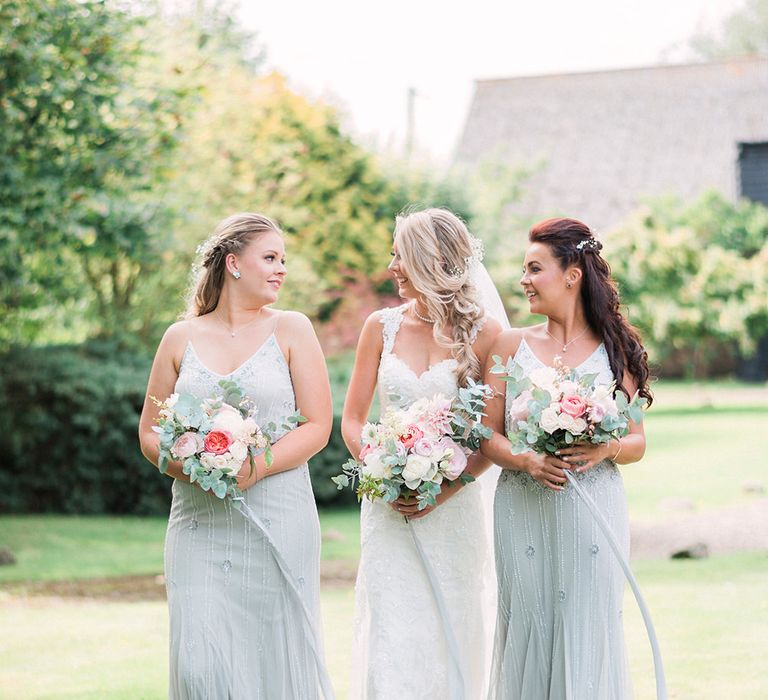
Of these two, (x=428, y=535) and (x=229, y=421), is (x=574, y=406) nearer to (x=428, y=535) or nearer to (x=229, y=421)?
(x=428, y=535)

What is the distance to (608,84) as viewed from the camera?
46.0 m

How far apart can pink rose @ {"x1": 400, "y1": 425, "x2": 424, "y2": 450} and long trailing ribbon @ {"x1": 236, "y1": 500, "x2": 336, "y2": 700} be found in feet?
2.38

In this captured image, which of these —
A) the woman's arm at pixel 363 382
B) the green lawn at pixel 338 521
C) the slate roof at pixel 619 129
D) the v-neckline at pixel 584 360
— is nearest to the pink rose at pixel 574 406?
the v-neckline at pixel 584 360

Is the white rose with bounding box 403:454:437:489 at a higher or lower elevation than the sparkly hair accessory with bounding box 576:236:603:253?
lower

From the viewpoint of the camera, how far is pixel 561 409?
482 cm

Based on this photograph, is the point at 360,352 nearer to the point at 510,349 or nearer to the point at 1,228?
the point at 510,349

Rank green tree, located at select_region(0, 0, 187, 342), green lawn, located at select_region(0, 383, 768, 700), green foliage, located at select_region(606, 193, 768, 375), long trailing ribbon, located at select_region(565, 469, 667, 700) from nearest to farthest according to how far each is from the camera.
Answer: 1. long trailing ribbon, located at select_region(565, 469, 667, 700)
2. green lawn, located at select_region(0, 383, 768, 700)
3. green tree, located at select_region(0, 0, 187, 342)
4. green foliage, located at select_region(606, 193, 768, 375)

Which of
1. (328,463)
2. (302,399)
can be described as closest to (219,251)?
(302,399)

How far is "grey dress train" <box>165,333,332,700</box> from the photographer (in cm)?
514

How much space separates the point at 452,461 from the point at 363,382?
77cm

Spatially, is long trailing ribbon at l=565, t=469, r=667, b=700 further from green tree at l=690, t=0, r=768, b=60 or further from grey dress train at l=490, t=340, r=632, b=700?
green tree at l=690, t=0, r=768, b=60

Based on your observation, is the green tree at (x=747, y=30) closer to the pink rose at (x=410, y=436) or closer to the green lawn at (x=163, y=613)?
the green lawn at (x=163, y=613)

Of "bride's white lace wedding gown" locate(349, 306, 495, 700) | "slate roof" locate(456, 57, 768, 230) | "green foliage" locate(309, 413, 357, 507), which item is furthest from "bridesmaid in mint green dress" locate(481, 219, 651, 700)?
"slate roof" locate(456, 57, 768, 230)

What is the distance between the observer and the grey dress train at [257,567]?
5.14 metres
